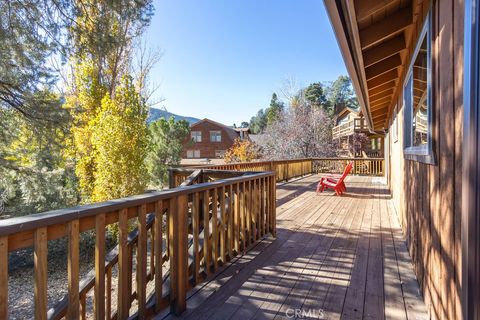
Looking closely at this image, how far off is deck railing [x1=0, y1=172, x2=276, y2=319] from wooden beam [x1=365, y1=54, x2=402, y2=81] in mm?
2308

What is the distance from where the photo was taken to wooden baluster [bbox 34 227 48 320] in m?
1.23

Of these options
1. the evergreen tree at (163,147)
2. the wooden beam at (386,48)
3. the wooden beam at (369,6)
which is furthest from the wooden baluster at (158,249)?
the evergreen tree at (163,147)

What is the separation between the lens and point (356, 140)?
21.9 m

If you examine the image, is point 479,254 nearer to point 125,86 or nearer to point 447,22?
point 447,22

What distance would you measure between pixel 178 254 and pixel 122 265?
1.67 ft

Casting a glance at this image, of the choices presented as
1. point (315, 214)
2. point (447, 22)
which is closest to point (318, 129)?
point (315, 214)

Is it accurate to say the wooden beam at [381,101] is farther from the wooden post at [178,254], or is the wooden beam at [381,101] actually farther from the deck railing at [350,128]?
the deck railing at [350,128]

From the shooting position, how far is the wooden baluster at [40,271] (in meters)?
1.23

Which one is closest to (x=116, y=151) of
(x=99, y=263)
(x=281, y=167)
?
(x=281, y=167)

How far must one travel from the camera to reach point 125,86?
984cm

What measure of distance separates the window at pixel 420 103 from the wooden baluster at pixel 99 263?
207 centimetres

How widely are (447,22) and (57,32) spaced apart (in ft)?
21.5

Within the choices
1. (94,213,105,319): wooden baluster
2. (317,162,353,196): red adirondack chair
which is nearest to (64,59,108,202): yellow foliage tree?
(317,162,353,196): red adirondack chair

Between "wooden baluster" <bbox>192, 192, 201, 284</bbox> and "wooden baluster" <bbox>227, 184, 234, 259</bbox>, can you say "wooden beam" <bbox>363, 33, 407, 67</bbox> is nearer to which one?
"wooden baluster" <bbox>227, 184, 234, 259</bbox>
